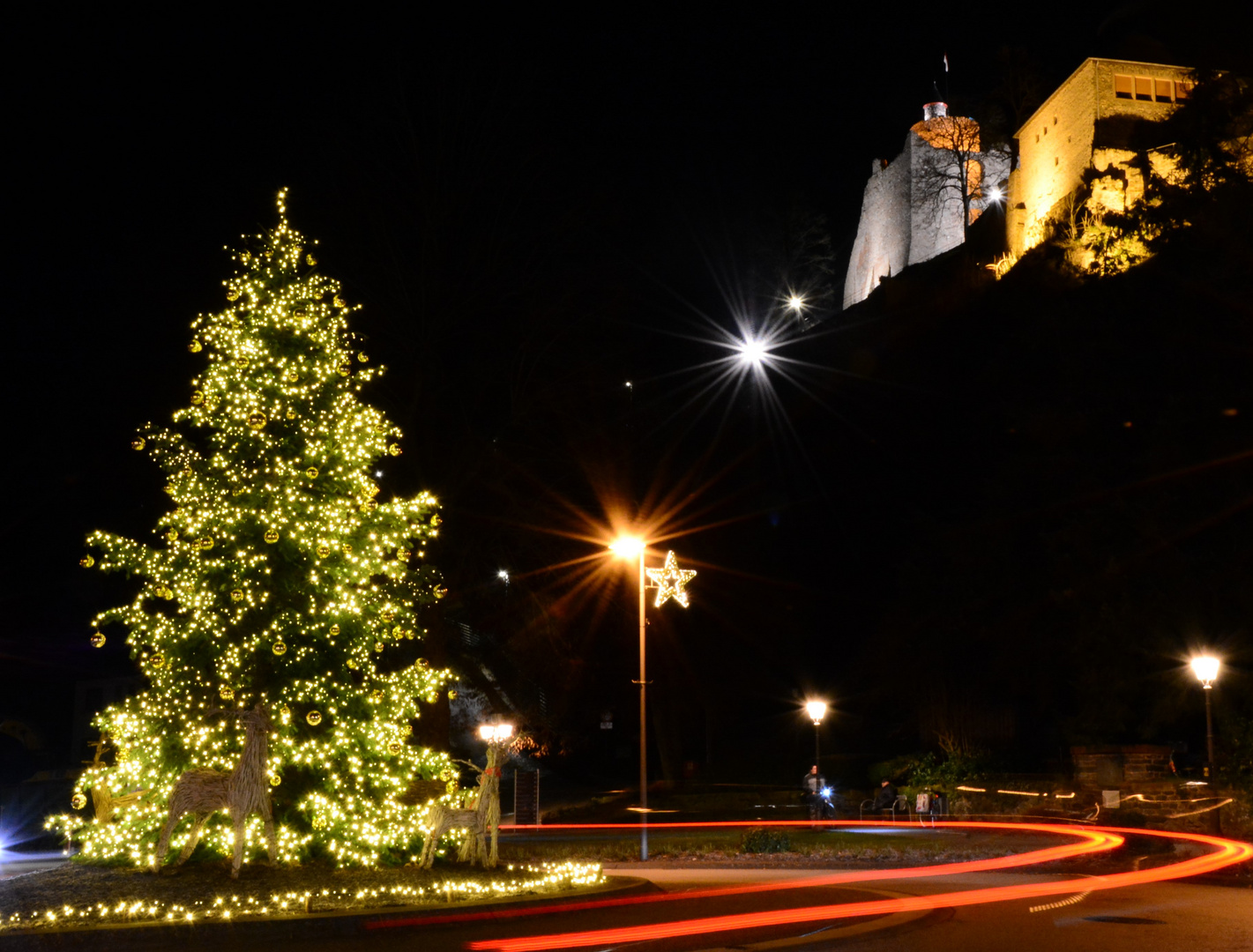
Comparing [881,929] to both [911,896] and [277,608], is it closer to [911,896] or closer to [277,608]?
[911,896]

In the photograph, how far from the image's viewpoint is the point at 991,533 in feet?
134

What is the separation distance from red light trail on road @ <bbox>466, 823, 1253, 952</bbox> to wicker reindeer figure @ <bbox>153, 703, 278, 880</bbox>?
148 inches

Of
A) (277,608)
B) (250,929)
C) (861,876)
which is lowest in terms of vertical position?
(861,876)

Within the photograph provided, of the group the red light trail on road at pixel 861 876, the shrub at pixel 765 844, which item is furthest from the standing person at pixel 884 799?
the shrub at pixel 765 844

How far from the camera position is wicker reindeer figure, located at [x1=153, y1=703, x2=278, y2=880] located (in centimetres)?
1334

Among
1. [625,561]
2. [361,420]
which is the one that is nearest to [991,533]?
[625,561]

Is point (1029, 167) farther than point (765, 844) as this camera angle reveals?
Yes

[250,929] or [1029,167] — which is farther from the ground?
[1029,167]

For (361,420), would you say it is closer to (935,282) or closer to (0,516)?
(0,516)

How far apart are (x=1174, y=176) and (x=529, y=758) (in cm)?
3858

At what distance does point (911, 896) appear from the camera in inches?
543

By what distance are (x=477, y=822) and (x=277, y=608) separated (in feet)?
12.4

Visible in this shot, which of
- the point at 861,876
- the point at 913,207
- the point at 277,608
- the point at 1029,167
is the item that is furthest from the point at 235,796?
the point at 913,207

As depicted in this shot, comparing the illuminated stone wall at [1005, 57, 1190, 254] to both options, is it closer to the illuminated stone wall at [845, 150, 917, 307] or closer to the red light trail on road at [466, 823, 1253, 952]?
the illuminated stone wall at [845, 150, 917, 307]
